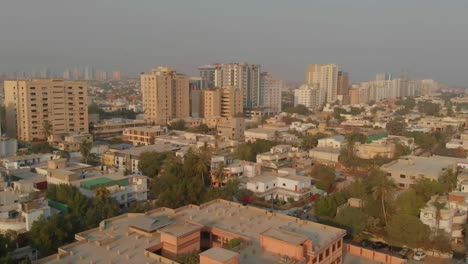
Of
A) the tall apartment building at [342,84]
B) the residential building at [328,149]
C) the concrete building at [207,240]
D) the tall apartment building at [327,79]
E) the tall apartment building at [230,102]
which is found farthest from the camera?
the tall apartment building at [342,84]

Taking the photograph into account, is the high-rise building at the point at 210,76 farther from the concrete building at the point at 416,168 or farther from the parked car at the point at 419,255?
the parked car at the point at 419,255

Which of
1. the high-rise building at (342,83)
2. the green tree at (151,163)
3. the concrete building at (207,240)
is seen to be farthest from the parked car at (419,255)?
the high-rise building at (342,83)

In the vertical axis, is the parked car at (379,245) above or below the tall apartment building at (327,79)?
below

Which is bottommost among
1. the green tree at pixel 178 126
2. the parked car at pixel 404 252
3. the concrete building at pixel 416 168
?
the parked car at pixel 404 252

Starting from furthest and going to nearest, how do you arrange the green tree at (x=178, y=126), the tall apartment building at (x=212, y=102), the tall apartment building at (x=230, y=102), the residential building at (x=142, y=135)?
the tall apartment building at (x=230, y=102) < the tall apartment building at (x=212, y=102) < the green tree at (x=178, y=126) < the residential building at (x=142, y=135)

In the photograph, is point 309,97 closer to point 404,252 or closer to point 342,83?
point 342,83

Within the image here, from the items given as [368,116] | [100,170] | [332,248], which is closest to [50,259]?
[332,248]
